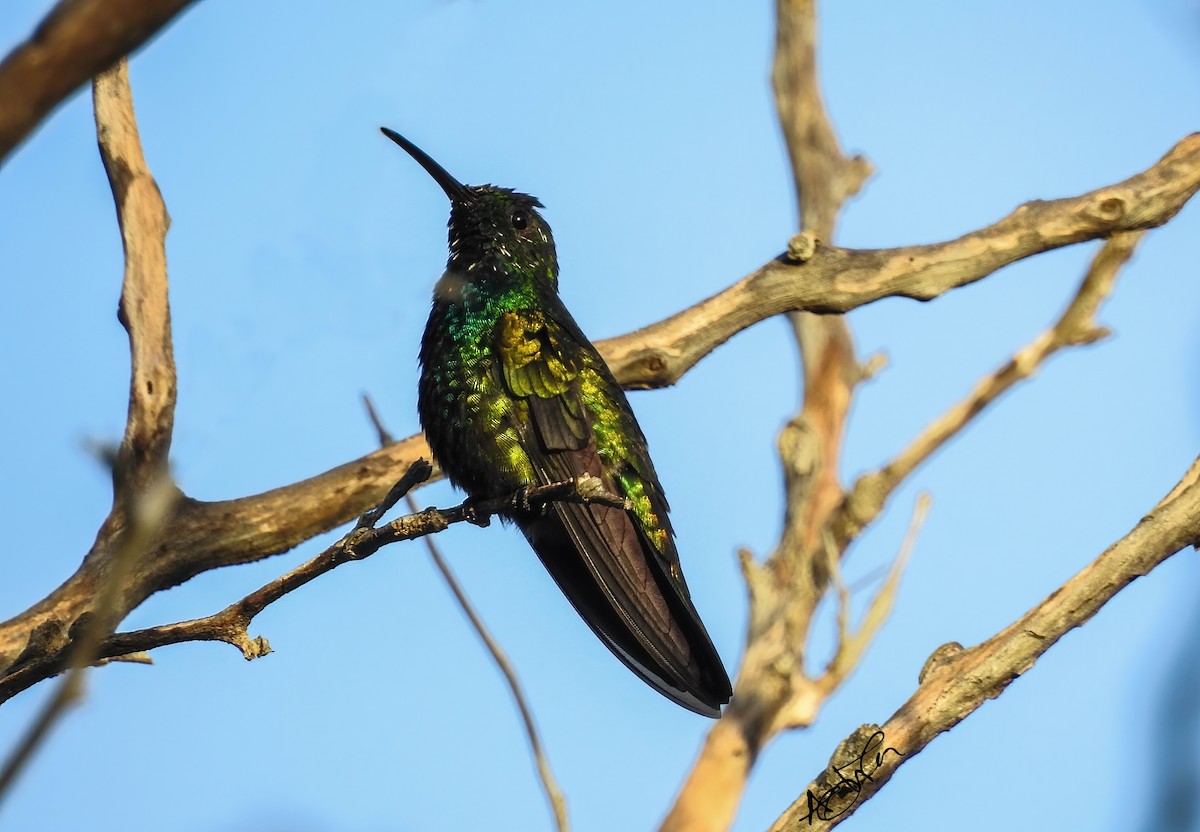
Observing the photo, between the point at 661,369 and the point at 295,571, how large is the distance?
8.74 feet

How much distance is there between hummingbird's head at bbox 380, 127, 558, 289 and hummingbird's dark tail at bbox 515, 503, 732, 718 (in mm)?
1389

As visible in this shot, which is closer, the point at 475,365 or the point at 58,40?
the point at 58,40

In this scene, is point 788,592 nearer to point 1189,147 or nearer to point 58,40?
point 1189,147

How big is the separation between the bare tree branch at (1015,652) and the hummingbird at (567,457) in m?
1.41

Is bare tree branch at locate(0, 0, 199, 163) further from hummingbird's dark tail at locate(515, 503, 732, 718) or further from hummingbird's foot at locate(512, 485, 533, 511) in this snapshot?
hummingbird's dark tail at locate(515, 503, 732, 718)

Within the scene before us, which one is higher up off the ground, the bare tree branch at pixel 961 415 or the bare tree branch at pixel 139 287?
the bare tree branch at pixel 139 287

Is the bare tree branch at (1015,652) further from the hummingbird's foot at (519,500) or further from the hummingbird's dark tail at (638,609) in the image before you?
the hummingbird's foot at (519,500)

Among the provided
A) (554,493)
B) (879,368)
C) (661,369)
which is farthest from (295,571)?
(879,368)

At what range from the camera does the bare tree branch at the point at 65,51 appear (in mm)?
1748

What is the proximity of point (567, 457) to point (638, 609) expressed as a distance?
714 millimetres

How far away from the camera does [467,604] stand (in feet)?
17.2

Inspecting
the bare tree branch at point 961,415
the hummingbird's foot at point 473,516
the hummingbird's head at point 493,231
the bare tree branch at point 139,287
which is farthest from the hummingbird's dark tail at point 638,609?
the bare tree branch at point 961,415

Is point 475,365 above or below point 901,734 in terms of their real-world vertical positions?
above
